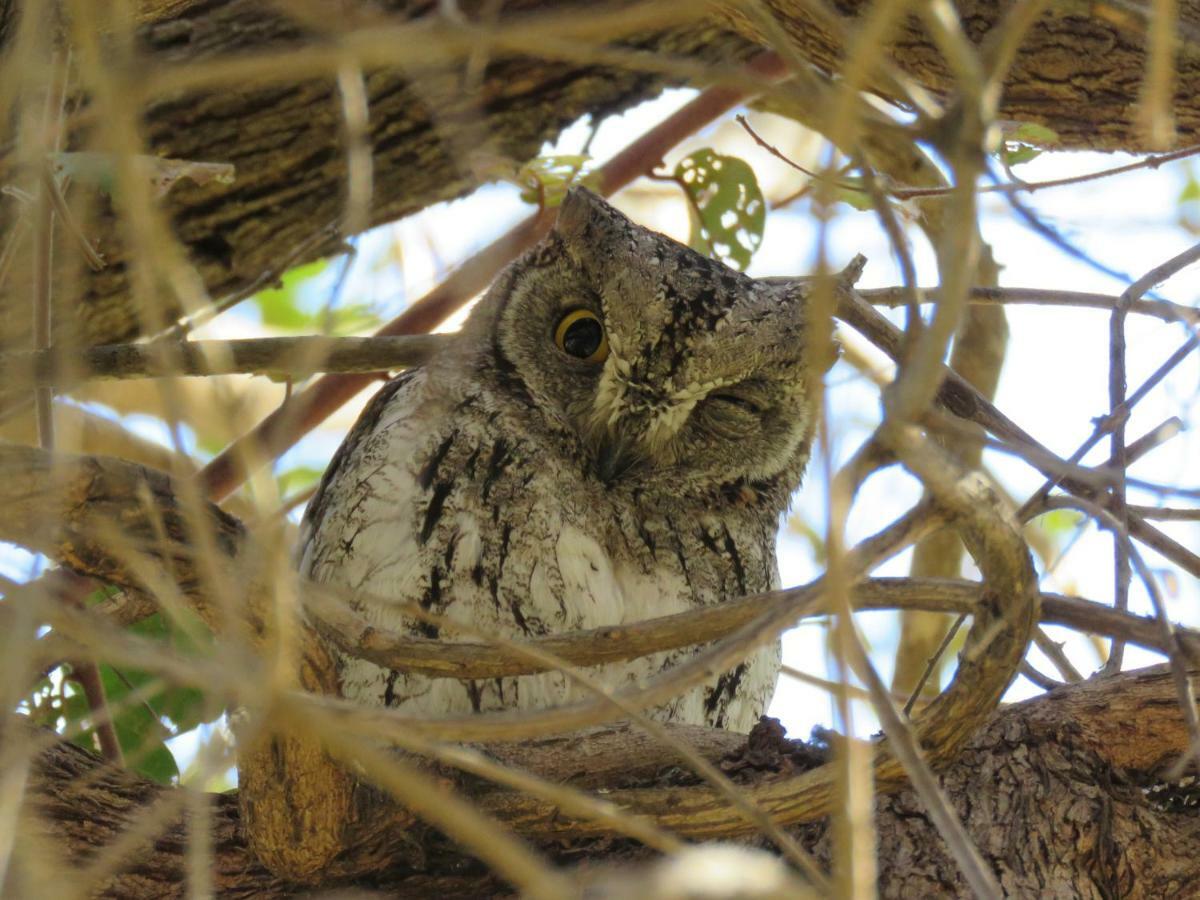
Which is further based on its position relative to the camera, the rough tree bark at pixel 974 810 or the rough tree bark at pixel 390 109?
the rough tree bark at pixel 390 109

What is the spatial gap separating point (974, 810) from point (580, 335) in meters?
1.44

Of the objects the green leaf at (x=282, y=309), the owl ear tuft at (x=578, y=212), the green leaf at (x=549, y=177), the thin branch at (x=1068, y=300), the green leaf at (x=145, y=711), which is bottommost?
the green leaf at (x=145, y=711)

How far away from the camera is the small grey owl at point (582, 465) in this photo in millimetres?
2822

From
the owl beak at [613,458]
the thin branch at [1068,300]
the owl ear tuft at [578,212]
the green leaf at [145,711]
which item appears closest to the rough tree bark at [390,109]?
the owl ear tuft at [578,212]

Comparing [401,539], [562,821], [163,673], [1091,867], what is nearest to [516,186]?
[401,539]

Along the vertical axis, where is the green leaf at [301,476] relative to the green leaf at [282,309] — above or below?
below

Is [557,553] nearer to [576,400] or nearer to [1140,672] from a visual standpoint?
[576,400]

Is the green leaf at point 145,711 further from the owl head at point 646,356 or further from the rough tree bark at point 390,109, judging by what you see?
the owl head at point 646,356

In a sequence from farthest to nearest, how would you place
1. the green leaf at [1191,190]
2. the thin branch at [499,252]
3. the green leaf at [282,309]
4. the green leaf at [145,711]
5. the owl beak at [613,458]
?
the green leaf at [282,309]
the green leaf at [1191,190]
the thin branch at [499,252]
the green leaf at [145,711]
the owl beak at [613,458]

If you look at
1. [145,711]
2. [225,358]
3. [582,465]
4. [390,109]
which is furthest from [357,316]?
[145,711]

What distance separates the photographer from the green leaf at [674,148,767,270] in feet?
12.4

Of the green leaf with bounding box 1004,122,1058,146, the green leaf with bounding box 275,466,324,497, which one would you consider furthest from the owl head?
the green leaf with bounding box 275,466,324,497

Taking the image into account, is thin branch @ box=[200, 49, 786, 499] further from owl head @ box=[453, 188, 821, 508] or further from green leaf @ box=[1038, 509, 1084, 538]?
green leaf @ box=[1038, 509, 1084, 538]

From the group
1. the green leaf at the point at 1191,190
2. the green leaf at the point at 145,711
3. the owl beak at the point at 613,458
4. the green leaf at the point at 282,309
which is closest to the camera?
the owl beak at the point at 613,458
